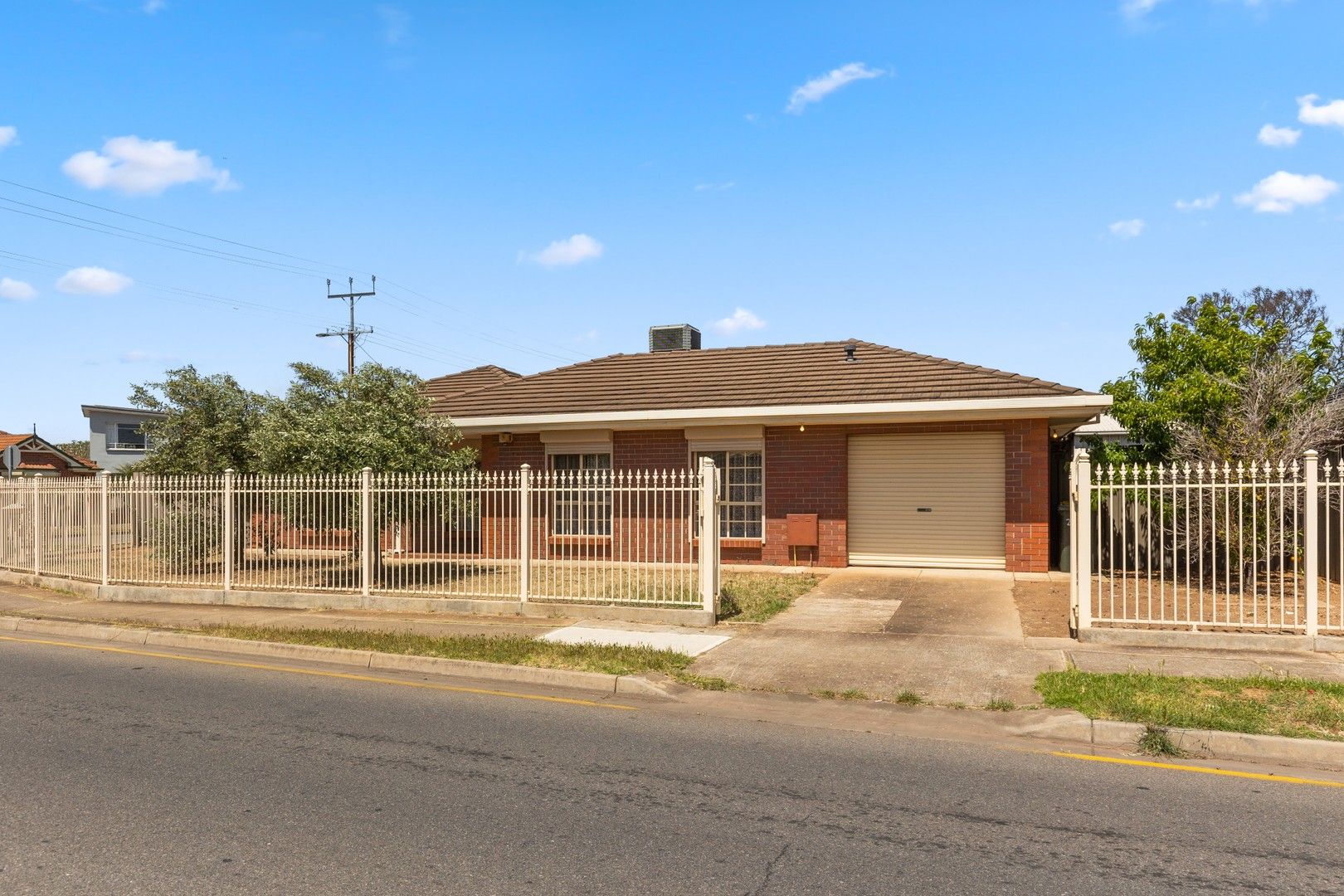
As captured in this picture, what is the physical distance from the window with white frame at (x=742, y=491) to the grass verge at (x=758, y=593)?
1536 millimetres

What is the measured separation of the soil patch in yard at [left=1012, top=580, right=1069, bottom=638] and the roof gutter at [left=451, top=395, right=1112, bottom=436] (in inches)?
109

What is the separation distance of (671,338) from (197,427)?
10946 millimetres

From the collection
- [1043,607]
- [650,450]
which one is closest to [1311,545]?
[1043,607]

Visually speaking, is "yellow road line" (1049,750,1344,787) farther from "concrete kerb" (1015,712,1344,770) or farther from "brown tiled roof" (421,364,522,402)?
"brown tiled roof" (421,364,522,402)

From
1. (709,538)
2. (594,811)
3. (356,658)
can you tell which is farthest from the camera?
(709,538)

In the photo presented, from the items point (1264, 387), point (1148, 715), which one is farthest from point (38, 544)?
point (1264, 387)

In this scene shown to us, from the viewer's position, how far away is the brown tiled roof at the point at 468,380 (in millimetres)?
25969

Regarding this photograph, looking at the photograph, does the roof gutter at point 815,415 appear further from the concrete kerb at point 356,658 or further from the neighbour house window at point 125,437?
the neighbour house window at point 125,437

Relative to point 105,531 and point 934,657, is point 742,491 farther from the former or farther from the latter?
point 105,531

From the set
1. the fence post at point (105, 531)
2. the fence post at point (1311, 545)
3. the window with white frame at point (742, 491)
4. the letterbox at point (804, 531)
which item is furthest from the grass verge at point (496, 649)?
the window with white frame at point (742, 491)

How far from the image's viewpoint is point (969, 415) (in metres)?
15.9

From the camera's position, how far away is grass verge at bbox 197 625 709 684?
9242 mm

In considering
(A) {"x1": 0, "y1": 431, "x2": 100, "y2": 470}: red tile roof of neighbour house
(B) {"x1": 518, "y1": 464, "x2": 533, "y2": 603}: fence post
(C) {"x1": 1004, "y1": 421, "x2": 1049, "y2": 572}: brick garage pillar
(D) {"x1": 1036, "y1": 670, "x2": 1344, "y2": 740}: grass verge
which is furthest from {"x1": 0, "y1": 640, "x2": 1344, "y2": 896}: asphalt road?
(A) {"x1": 0, "y1": 431, "x2": 100, "y2": 470}: red tile roof of neighbour house

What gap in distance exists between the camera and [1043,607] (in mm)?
12422
